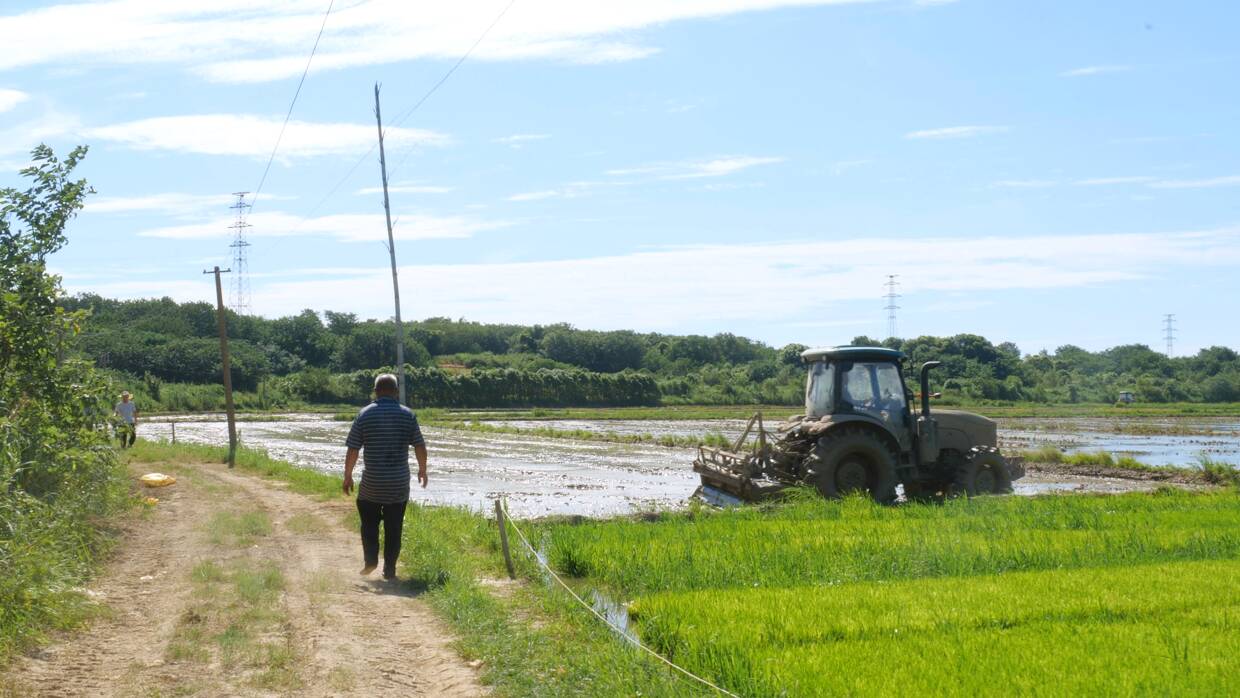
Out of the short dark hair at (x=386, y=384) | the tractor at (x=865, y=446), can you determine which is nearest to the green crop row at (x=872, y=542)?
the tractor at (x=865, y=446)

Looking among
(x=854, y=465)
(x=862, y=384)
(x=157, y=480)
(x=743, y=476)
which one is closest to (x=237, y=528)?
(x=157, y=480)

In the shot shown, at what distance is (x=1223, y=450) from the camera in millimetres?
32500

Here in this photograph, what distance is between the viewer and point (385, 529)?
950 cm

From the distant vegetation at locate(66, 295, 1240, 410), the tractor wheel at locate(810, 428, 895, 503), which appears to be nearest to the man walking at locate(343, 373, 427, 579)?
the tractor wheel at locate(810, 428, 895, 503)

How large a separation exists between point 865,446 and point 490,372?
63.3m

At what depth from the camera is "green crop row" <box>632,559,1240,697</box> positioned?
6055mm

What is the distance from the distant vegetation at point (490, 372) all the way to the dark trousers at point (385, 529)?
42.2 metres

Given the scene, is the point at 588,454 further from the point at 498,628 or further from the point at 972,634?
the point at 972,634

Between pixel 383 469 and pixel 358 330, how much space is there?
87899 millimetres

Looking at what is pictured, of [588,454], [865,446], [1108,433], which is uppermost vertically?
[865,446]

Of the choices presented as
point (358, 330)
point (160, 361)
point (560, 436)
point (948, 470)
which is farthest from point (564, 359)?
point (948, 470)

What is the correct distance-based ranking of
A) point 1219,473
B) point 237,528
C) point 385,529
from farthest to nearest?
1. point 1219,473
2. point 237,528
3. point 385,529

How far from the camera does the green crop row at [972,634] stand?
6.05 meters

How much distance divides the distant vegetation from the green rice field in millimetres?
38063
